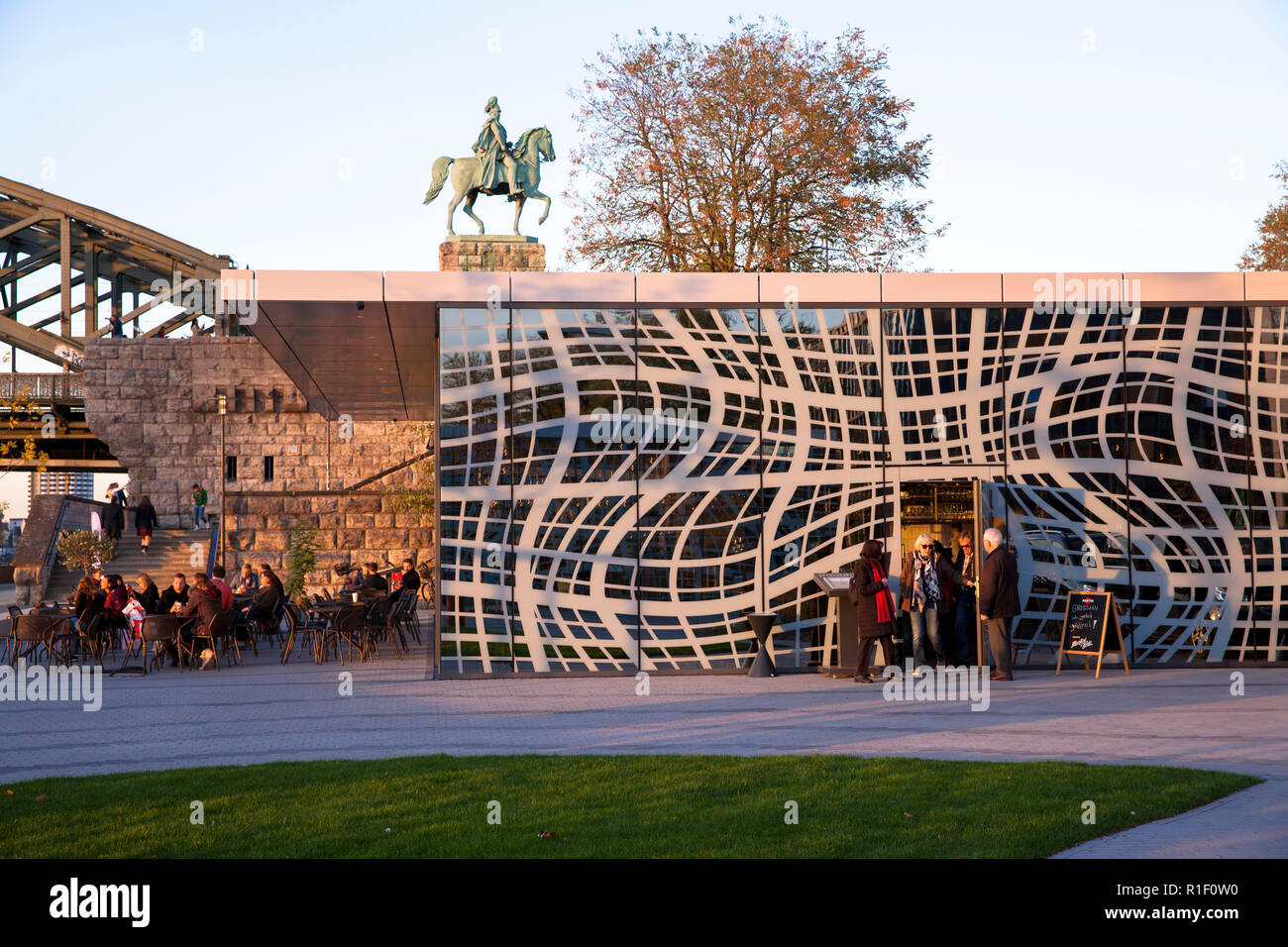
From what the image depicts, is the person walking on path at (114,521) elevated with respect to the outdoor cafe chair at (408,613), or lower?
elevated

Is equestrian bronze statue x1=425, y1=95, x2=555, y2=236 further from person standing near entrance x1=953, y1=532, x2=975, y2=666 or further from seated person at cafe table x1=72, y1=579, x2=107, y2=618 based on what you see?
person standing near entrance x1=953, y1=532, x2=975, y2=666

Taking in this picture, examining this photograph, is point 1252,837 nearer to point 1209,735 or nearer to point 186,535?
point 1209,735

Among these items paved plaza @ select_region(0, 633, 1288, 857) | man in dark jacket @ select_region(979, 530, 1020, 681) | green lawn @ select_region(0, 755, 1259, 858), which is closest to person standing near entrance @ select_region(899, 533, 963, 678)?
man in dark jacket @ select_region(979, 530, 1020, 681)

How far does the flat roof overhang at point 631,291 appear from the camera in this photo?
521 inches

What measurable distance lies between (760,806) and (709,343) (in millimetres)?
8202

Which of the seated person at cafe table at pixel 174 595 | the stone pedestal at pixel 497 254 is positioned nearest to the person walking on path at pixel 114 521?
the stone pedestal at pixel 497 254

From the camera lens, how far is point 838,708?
10969mm

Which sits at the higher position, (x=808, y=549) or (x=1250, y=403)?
(x=1250, y=403)

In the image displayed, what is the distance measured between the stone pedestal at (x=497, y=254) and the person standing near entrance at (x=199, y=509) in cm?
1183

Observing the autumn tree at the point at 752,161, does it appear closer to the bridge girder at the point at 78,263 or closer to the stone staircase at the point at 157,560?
the stone staircase at the point at 157,560

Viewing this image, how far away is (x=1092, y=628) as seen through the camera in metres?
13.5

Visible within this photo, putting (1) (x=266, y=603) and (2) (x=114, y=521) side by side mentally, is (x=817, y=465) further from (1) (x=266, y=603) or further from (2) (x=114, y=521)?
(2) (x=114, y=521)

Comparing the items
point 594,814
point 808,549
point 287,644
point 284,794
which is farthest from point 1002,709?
point 287,644

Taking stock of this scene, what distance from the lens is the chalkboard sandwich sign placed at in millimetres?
13453
